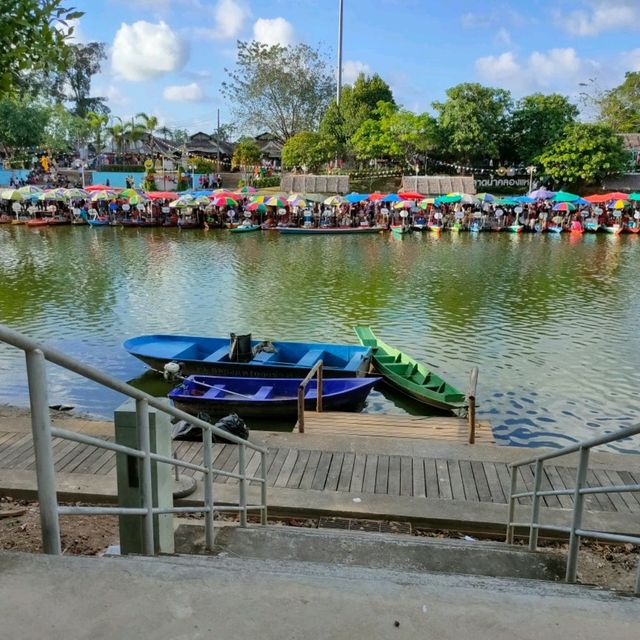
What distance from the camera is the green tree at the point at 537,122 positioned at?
46906 millimetres

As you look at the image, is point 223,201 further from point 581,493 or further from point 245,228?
point 581,493

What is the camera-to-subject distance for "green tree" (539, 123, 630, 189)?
4397 cm

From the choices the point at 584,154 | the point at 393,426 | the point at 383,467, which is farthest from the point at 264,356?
the point at 584,154

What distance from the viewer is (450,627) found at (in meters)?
1.86

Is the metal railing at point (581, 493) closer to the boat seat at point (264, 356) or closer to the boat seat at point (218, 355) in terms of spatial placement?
the boat seat at point (264, 356)

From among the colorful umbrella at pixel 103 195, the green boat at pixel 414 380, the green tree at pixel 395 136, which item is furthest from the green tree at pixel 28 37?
the green tree at pixel 395 136

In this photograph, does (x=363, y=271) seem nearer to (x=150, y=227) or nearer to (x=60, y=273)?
(x=60, y=273)

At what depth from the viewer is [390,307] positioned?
18562 millimetres

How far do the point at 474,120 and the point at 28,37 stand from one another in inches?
1807

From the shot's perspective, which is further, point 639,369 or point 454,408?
point 639,369

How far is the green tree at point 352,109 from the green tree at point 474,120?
7397mm

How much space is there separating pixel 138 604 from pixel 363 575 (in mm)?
839

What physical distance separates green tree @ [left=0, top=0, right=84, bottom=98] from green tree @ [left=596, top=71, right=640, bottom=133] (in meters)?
61.2

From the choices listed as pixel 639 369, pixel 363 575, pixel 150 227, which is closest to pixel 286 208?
pixel 150 227
